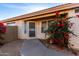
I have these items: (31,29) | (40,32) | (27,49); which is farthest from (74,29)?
(27,49)

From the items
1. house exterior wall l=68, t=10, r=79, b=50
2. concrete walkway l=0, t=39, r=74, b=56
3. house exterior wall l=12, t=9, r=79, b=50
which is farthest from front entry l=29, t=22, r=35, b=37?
house exterior wall l=68, t=10, r=79, b=50

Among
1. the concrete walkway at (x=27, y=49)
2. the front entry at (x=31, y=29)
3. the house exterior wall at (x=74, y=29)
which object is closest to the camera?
the concrete walkway at (x=27, y=49)

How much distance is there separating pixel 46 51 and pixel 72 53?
94cm

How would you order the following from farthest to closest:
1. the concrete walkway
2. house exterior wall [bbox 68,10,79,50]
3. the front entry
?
house exterior wall [bbox 68,10,79,50]
the front entry
the concrete walkway

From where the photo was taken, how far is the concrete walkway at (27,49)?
6.32 meters

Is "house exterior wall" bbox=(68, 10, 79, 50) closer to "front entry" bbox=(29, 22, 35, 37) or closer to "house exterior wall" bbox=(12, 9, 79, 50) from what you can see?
"house exterior wall" bbox=(12, 9, 79, 50)

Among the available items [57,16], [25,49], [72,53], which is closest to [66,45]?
[72,53]

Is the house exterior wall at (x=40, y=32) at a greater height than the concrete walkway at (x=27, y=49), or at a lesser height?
greater

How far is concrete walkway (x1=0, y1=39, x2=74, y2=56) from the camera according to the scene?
20.7 ft

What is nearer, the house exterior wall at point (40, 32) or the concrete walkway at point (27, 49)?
the concrete walkway at point (27, 49)

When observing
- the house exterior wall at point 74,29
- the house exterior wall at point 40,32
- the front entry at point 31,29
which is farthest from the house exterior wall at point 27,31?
the house exterior wall at point 74,29

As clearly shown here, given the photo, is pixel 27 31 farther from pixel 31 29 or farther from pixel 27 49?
pixel 27 49

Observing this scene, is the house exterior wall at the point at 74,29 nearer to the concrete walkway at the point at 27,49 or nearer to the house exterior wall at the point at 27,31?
the concrete walkway at the point at 27,49

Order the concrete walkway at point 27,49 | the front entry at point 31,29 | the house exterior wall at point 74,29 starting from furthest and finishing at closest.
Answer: the house exterior wall at point 74,29, the front entry at point 31,29, the concrete walkway at point 27,49
